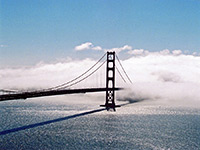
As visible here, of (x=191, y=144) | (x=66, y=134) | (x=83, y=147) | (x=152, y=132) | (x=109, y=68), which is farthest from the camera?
(x=109, y=68)

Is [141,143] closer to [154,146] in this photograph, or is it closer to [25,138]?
[154,146]

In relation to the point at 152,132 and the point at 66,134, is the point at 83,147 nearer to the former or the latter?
the point at 66,134

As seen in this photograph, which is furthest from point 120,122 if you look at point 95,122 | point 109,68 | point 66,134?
point 109,68

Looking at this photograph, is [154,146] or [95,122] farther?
[95,122]

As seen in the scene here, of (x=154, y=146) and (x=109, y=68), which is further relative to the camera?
(x=109, y=68)

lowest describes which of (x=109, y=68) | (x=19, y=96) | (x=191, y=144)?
(x=191, y=144)

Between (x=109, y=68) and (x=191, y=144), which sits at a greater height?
(x=109, y=68)

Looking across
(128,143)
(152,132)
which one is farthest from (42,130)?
(152,132)

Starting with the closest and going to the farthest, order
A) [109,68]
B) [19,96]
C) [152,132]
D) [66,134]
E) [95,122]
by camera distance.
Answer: [66,134], [152,132], [19,96], [95,122], [109,68]

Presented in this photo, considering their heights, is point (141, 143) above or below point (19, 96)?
below

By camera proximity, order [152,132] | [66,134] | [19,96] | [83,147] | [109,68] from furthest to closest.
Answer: [109,68]
[19,96]
[152,132]
[66,134]
[83,147]
